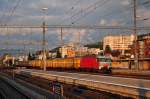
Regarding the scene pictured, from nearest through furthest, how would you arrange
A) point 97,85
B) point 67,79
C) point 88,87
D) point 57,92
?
point 57,92, point 97,85, point 88,87, point 67,79

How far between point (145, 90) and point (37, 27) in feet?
126

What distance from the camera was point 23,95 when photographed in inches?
987

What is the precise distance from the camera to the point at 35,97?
19.7 meters

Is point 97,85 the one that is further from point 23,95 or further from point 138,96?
point 138,96

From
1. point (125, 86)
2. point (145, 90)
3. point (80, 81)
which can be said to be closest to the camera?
point (145, 90)

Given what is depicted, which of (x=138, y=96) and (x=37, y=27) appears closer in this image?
(x=138, y=96)

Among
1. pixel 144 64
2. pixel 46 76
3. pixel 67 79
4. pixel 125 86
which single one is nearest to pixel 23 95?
pixel 125 86

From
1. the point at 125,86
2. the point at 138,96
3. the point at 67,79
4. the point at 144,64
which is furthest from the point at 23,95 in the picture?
the point at 144,64

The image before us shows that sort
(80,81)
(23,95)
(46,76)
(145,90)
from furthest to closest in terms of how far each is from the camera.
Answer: (46,76) < (80,81) < (23,95) < (145,90)

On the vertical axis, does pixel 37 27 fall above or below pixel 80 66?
above

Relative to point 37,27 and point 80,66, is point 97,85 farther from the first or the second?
point 80,66

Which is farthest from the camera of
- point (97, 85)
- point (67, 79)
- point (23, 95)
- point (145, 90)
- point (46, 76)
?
point (46, 76)

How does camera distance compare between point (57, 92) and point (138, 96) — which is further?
point (138, 96)

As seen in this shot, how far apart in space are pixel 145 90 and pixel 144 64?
5120cm
